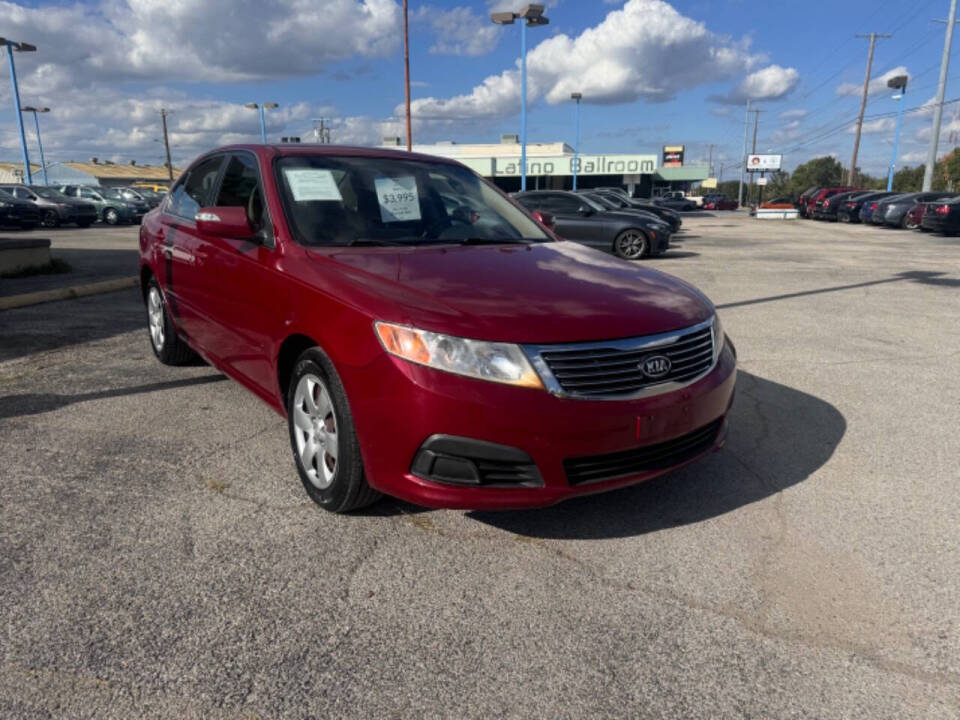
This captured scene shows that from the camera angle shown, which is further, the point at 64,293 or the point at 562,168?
the point at 562,168

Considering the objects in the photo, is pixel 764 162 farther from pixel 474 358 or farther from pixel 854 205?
pixel 474 358

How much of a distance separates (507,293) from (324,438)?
1030mm

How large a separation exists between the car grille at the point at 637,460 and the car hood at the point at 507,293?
1.55ft

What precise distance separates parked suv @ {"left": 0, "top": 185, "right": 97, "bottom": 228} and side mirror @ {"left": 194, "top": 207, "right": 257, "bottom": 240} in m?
25.6

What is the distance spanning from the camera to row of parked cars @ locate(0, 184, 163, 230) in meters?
23.2

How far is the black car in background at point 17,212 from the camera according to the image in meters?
22.6

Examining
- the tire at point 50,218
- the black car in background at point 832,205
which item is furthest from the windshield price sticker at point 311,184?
the black car in background at point 832,205

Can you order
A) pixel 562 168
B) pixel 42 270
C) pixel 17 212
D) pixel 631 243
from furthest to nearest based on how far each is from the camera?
pixel 562 168, pixel 17 212, pixel 631 243, pixel 42 270

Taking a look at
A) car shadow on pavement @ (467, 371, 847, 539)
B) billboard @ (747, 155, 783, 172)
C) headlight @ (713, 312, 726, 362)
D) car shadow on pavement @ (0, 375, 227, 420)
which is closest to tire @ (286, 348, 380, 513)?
car shadow on pavement @ (467, 371, 847, 539)

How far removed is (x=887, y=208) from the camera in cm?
2616

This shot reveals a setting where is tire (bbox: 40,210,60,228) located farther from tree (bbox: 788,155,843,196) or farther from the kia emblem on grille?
tree (bbox: 788,155,843,196)

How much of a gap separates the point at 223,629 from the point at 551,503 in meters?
1.24

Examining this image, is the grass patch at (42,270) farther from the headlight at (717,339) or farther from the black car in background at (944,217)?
the black car in background at (944,217)

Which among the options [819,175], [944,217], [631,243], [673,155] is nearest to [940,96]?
[944,217]
